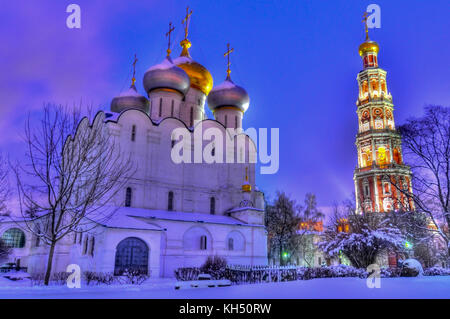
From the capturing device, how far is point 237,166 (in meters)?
26.9

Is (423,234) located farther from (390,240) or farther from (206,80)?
(206,80)

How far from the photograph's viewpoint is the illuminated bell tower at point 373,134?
41594 mm

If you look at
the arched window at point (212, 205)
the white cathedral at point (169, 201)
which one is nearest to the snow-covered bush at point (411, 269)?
the white cathedral at point (169, 201)

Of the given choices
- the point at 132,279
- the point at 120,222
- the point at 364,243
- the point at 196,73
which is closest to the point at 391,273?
the point at 364,243

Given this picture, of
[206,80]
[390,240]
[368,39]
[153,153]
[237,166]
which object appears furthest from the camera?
[368,39]

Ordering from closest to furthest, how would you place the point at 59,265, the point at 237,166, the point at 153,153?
the point at 59,265 → the point at 153,153 → the point at 237,166

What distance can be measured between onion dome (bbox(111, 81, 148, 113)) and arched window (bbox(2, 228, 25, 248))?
1161 cm

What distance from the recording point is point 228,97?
28922 millimetres

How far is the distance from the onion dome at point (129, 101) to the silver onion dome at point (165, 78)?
2274 mm

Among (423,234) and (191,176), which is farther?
(191,176)

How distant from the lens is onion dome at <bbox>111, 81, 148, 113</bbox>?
28.6 metres

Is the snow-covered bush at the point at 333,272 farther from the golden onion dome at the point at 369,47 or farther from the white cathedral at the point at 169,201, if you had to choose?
the golden onion dome at the point at 369,47
